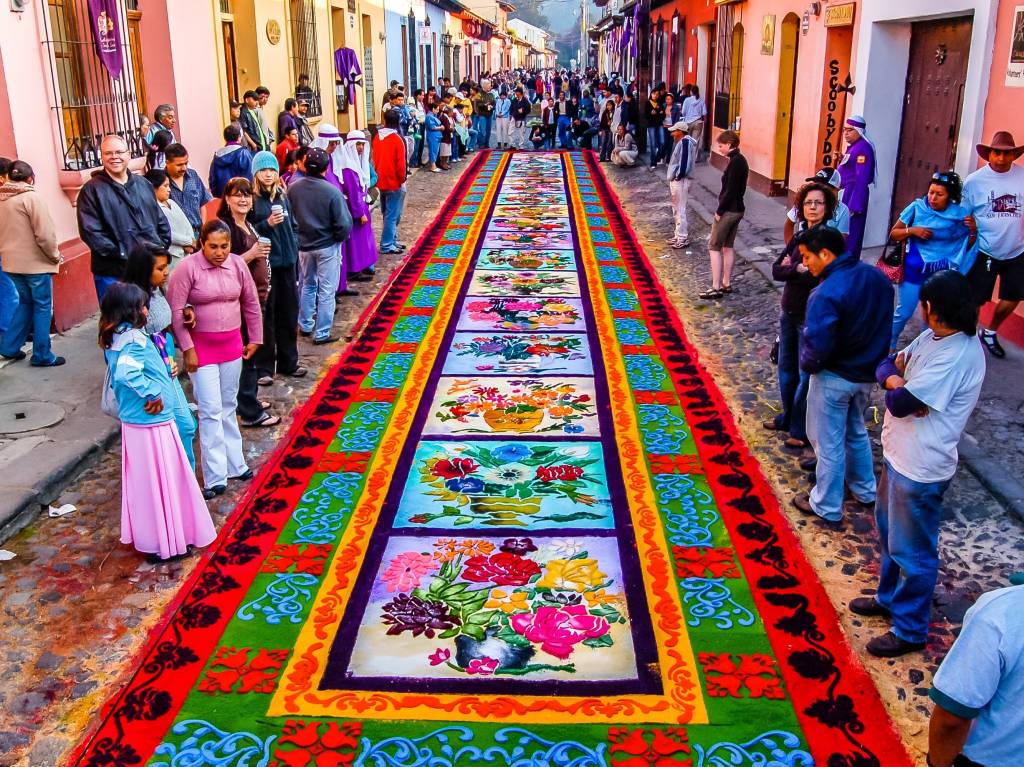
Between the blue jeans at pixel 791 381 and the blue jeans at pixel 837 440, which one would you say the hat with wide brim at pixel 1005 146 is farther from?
the blue jeans at pixel 837 440

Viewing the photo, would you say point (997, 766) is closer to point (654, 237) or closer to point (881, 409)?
point (881, 409)

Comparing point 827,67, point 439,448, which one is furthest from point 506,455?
point 827,67

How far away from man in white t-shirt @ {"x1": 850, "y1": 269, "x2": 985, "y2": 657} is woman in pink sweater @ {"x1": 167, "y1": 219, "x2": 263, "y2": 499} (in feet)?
11.6

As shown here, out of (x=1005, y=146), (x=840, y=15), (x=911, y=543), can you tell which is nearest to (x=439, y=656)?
(x=911, y=543)

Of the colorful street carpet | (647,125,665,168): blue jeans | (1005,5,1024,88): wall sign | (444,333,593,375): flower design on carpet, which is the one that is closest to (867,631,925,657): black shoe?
the colorful street carpet

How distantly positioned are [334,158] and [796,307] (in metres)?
5.58

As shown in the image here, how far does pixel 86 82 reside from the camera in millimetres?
9453

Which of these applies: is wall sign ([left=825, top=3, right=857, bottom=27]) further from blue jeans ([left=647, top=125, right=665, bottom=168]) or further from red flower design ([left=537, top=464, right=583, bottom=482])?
red flower design ([left=537, top=464, right=583, bottom=482])

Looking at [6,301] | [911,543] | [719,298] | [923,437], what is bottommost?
[719,298]

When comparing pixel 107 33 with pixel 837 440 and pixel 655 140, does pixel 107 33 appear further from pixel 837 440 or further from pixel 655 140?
pixel 655 140

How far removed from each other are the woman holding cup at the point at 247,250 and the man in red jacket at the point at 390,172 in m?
4.82

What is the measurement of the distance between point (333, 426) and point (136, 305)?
6.81 ft

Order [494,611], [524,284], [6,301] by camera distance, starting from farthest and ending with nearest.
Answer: [524,284], [6,301], [494,611]

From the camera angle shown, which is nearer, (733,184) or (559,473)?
(559,473)
